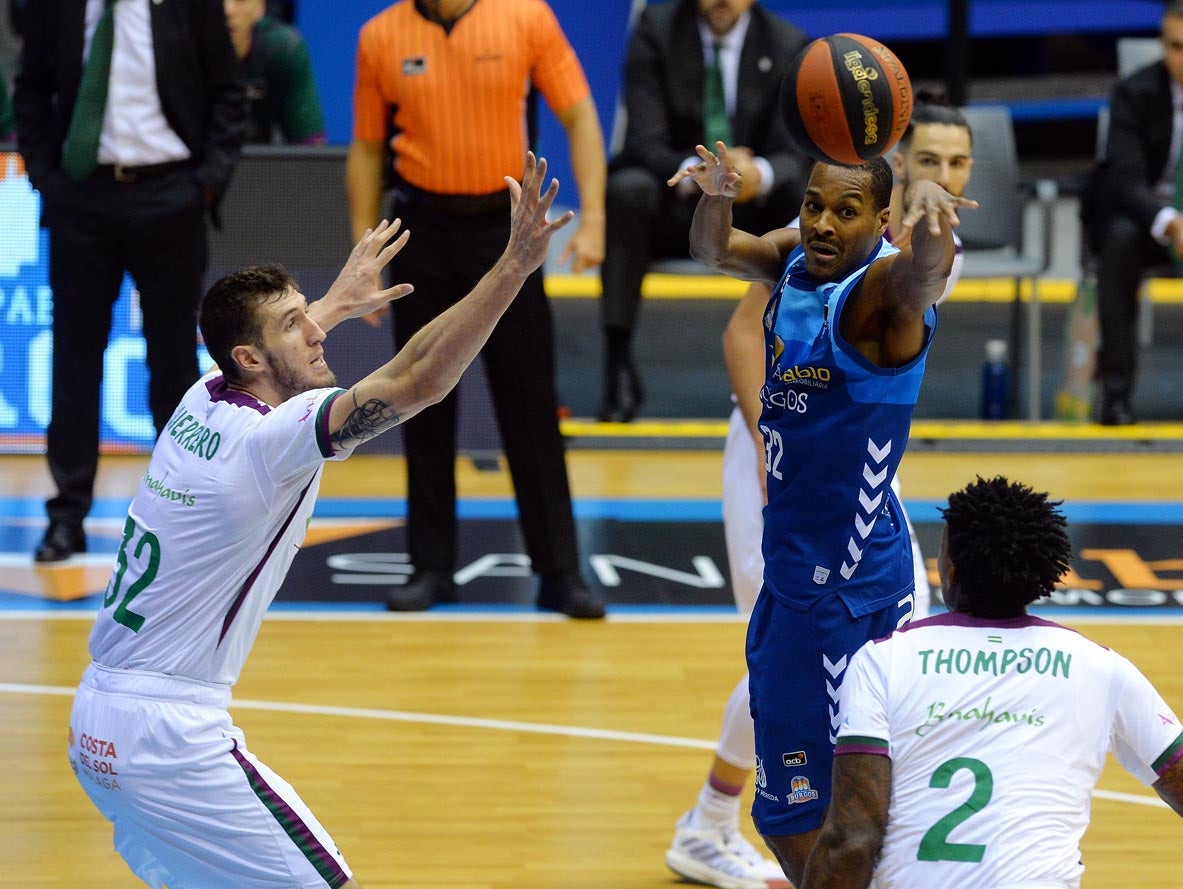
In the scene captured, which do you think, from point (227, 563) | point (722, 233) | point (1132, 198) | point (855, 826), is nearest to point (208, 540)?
point (227, 563)

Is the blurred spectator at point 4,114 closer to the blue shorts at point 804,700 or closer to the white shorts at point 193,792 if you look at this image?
the white shorts at point 193,792

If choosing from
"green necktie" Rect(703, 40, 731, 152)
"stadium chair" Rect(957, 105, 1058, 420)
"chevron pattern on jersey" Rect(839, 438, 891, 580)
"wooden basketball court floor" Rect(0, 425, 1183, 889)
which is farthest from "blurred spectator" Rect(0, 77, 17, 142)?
"chevron pattern on jersey" Rect(839, 438, 891, 580)

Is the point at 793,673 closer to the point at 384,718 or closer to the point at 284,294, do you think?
the point at 284,294

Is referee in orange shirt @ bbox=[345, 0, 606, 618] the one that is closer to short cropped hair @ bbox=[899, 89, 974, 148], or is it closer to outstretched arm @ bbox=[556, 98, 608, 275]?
outstretched arm @ bbox=[556, 98, 608, 275]

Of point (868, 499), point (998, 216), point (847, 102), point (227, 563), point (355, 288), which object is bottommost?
point (998, 216)

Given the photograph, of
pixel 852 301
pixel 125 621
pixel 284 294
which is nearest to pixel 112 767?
pixel 125 621

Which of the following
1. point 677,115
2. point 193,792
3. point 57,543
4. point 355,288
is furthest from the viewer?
point 677,115

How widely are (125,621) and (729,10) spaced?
22.0 ft

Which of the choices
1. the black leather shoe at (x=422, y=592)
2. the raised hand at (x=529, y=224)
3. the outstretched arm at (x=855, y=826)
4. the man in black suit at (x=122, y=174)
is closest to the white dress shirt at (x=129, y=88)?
the man in black suit at (x=122, y=174)

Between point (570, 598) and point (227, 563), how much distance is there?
360 centimetres

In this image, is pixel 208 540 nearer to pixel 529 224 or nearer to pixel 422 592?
pixel 529 224

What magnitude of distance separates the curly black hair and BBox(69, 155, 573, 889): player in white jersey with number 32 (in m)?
0.90

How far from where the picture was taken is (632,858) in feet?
15.6

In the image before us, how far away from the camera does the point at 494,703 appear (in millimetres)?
5977
